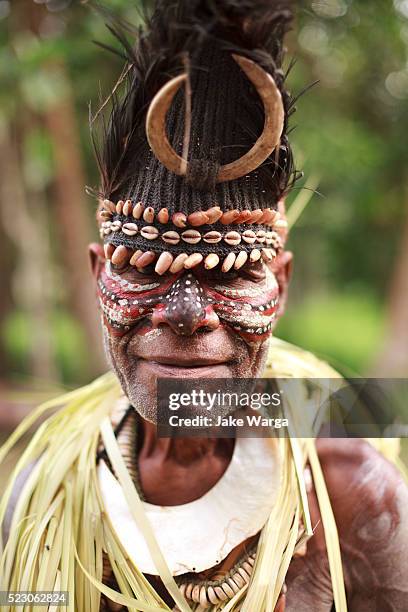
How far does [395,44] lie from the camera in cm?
399

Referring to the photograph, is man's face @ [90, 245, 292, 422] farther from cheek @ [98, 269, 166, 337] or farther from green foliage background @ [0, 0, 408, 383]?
green foliage background @ [0, 0, 408, 383]

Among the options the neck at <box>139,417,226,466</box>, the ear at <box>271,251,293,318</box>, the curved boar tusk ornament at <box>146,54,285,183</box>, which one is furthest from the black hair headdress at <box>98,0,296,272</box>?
the neck at <box>139,417,226,466</box>

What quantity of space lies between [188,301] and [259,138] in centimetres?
35

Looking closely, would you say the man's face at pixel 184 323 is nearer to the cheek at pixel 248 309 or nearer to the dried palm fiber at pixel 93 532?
the cheek at pixel 248 309

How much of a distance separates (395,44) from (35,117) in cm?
323

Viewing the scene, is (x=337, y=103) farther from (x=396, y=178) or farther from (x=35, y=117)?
(x=35, y=117)

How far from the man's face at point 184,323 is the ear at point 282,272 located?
0.41ft

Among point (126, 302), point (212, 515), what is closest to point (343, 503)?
point (212, 515)

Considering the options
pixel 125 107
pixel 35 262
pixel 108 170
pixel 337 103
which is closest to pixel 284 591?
pixel 108 170

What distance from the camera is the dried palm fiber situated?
1.43 m

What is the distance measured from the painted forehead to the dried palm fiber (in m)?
0.39

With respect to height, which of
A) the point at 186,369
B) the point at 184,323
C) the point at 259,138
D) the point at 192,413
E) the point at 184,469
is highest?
the point at 259,138

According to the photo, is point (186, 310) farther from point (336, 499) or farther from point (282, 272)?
point (336, 499)

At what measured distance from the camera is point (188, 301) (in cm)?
126
